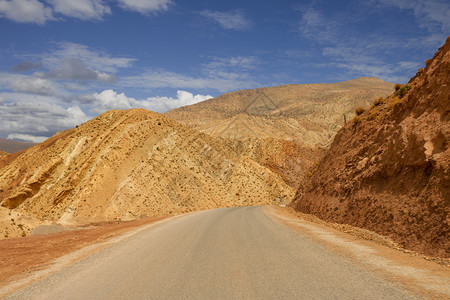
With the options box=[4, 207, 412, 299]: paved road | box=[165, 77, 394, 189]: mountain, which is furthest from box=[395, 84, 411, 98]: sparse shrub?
box=[165, 77, 394, 189]: mountain

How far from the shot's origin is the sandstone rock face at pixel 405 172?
894 centimetres

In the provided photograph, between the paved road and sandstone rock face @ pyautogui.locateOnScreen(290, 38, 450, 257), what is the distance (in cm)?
313

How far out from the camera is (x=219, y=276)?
6355 millimetres

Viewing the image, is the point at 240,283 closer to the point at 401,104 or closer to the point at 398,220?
the point at 398,220

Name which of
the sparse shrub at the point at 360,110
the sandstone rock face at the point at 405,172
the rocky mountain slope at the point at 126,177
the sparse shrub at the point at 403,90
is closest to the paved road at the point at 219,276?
the sandstone rock face at the point at 405,172

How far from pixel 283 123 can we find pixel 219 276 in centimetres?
10169

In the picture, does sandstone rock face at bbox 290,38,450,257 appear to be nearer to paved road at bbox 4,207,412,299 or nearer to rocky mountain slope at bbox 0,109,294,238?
paved road at bbox 4,207,412,299

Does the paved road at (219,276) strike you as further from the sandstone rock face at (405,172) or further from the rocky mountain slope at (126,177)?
the rocky mountain slope at (126,177)

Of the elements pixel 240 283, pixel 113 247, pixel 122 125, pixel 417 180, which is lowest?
pixel 113 247

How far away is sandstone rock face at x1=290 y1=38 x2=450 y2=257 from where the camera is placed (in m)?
8.94

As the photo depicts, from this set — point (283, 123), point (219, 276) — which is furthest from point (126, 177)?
point (283, 123)

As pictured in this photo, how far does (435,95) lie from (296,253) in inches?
335

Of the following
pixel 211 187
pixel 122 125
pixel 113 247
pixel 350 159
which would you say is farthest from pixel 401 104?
pixel 122 125

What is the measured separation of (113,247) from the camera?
1088 cm
